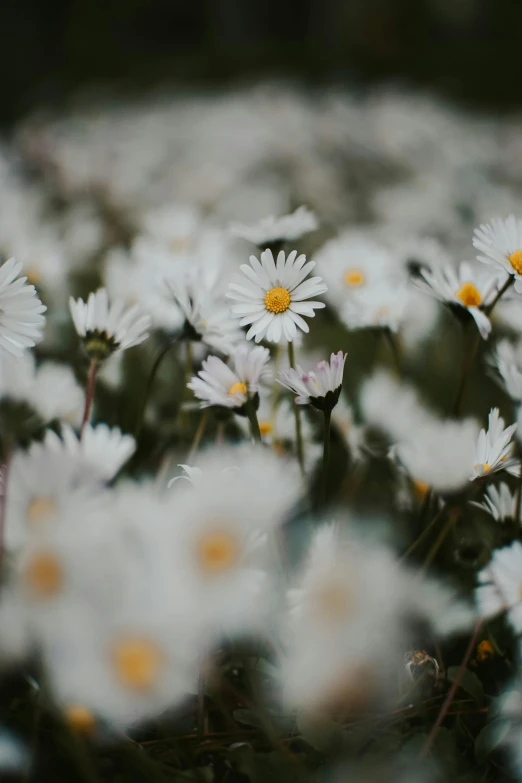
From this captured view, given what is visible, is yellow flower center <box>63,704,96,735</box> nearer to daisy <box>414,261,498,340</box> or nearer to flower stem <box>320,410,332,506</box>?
flower stem <box>320,410,332,506</box>

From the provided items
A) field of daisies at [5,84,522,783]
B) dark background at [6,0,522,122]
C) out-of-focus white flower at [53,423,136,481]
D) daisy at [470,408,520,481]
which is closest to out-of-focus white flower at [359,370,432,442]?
field of daisies at [5,84,522,783]

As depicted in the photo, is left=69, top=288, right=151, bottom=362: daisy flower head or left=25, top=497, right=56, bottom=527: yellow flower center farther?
left=69, top=288, right=151, bottom=362: daisy flower head

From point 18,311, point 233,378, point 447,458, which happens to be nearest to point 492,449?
point 447,458

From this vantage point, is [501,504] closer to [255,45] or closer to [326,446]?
[326,446]

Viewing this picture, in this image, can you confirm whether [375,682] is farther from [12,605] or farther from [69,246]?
[69,246]

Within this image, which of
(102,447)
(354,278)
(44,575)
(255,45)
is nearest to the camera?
(44,575)

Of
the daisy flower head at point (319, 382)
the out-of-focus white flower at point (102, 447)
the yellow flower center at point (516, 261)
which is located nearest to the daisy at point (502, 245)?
the yellow flower center at point (516, 261)

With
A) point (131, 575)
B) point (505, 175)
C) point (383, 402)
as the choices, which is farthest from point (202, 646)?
point (505, 175)
